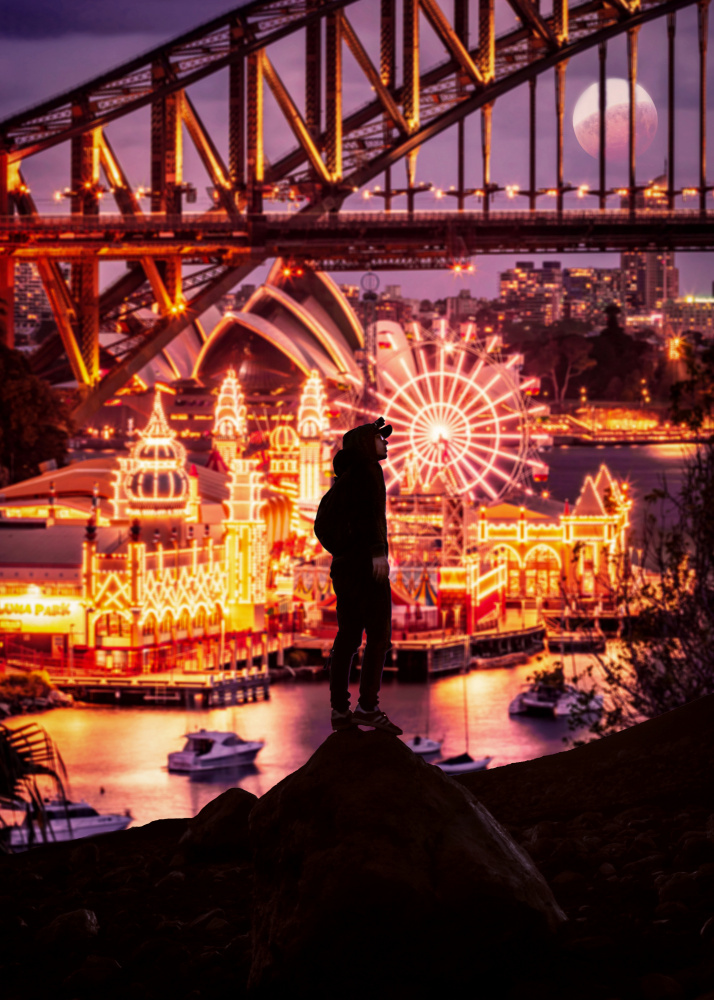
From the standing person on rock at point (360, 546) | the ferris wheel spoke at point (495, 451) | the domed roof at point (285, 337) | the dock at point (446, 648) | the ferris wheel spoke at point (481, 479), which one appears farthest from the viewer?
the domed roof at point (285, 337)

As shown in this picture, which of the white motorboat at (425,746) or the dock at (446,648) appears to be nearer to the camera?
the white motorboat at (425,746)

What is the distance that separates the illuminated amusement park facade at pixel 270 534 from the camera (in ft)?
106

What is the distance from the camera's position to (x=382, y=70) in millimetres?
62188

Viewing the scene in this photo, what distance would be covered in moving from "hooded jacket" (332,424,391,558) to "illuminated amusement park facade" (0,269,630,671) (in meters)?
21.3


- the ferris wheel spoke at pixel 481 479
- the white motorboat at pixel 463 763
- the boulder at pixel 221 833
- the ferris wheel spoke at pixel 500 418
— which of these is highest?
the ferris wheel spoke at pixel 500 418

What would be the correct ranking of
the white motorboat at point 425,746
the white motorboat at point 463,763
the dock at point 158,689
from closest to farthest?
the white motorboat at point 463,763
the white motorboat at point 425,746
the dock at point 158,689

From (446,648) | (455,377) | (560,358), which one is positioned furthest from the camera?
(560,358)

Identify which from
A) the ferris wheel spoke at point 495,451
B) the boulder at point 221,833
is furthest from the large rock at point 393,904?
the ferris wheel spoke at point 495,451

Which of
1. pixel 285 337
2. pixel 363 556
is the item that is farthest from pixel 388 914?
pixel 285 337

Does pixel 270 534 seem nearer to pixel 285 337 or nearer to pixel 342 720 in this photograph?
pixel 342 720

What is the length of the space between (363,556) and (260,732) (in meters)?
23.7

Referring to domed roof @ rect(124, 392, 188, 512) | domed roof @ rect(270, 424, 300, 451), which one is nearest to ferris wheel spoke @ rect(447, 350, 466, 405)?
domed roof @ rect(124, 392, 188, 512)

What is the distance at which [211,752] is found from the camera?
26469 millimetres

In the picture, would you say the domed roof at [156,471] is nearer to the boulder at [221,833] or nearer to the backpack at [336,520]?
the boulder at [221,833]
